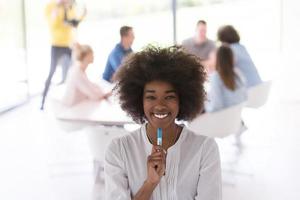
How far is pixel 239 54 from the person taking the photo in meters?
3.29

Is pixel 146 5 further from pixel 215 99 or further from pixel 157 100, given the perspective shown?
pixel 157 100

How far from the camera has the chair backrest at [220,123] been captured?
3.18m

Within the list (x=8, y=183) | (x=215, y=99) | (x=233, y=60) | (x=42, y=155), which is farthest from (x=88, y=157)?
(x=233, y=60)

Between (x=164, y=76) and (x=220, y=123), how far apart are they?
6.57 feet

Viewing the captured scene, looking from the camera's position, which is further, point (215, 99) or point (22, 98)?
point (215, 99)

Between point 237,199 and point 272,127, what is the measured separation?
2.21ft

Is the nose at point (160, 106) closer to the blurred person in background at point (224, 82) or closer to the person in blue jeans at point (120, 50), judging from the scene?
the person in blue jeans at point (120, 50)

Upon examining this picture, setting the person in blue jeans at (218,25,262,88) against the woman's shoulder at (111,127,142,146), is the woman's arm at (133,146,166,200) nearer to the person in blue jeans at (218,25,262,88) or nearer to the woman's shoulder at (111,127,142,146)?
the woman's shoulder at (111,127,142,146)

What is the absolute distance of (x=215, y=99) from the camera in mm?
3230

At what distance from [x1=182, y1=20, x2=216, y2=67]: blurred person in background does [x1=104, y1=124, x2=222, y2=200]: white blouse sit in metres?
1.97

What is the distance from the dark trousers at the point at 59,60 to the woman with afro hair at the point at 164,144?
67.0 inches

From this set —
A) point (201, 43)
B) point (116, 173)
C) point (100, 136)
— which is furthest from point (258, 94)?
point (116, 173)

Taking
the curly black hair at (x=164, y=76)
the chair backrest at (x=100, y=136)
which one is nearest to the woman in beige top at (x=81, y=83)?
the chair backrest at (x=100, y=136)

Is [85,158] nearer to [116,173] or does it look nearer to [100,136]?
[100,136]
